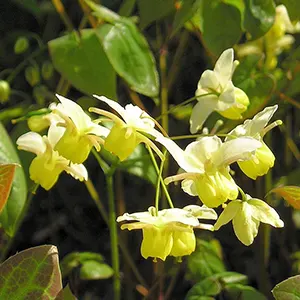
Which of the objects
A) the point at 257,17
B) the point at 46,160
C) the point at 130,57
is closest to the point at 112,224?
the point at 46,160

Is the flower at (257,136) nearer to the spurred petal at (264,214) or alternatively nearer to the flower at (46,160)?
the spurred petal at (264,214)

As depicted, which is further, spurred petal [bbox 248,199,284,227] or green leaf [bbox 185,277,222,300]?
green leaf [bbox 185,277,222,300]

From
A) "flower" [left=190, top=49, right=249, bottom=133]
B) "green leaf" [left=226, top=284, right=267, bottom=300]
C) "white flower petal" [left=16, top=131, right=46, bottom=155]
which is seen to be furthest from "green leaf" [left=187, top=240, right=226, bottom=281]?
"white flower petal" [left=16, top=131, right=46, bottom=155]

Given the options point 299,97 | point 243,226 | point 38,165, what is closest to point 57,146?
point 38,165

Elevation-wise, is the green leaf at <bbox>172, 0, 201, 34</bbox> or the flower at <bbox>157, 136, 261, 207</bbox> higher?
the green leaf at <bbox>172, 0, 201, 34</bbox>

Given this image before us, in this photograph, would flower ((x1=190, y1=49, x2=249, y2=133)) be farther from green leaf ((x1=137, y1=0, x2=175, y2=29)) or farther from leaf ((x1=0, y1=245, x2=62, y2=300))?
leaf ((x1=0, y1=245, x2=62, y2=300))

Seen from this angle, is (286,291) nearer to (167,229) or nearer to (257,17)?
(167,229)

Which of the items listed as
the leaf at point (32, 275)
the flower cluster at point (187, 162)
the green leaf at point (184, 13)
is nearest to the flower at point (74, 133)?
the flower cluster at point (187, 162)
